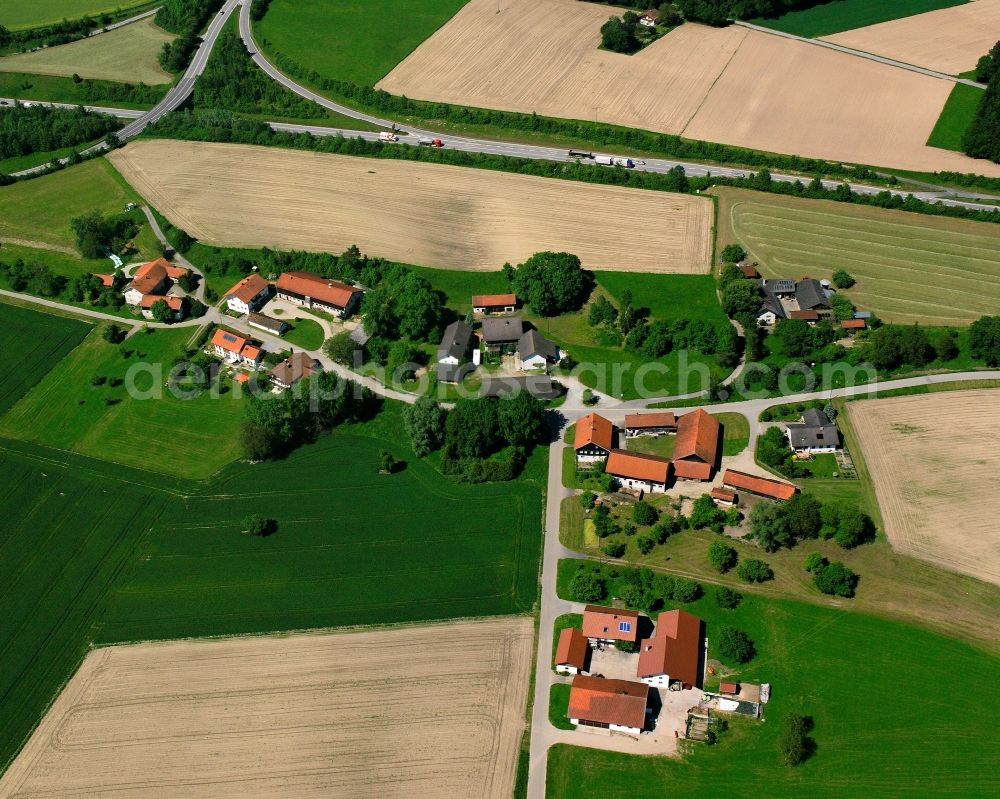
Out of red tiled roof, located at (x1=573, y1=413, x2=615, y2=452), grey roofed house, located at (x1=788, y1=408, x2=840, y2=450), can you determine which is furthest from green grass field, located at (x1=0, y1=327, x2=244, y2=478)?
grey roofed house, located at (x1=788, y1=408, x2=840, y2=450)

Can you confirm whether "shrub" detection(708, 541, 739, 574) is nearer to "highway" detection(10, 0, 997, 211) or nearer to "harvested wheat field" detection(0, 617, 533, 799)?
"harvested wheat field" detection(0, 617, 533, 799)

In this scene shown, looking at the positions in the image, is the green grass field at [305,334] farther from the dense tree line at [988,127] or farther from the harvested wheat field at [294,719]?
the dense tree line at [988,127]

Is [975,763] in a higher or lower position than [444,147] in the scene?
lower

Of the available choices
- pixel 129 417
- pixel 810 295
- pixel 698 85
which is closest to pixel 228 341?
pixel 129 417

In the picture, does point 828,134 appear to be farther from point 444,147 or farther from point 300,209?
point 300,209

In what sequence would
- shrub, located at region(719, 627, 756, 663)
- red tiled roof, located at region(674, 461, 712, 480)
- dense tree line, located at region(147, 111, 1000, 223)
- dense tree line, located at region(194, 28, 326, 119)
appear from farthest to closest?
dense tree line, located at region(194, 28, 326, 119)
dense tree line, located at region(147, 111, 1000, 223)
red tiled roof, located at region(674, 461, 712, 480)
shrub, located at region(719, 627, 756, 663)

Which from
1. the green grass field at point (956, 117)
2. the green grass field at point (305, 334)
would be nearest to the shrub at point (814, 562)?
the green grass field at point (305, 334)

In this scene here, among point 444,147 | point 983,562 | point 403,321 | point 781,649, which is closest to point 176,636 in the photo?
point 403,321
